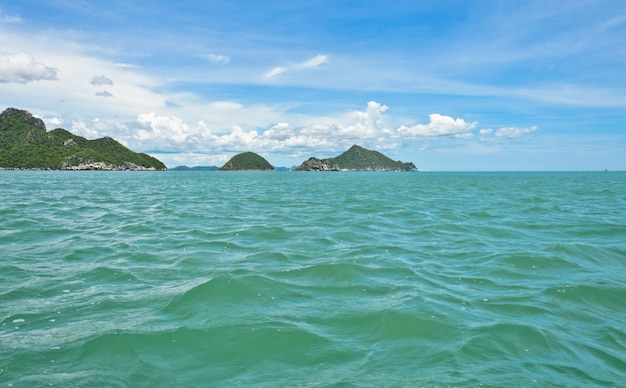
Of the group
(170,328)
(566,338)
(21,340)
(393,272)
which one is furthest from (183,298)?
(566,338)

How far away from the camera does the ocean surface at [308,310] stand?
6.86 m

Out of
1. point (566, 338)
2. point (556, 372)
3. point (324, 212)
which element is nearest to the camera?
point (556, 372)

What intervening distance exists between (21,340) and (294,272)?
7583mm

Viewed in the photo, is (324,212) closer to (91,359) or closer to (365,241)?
(365,241)

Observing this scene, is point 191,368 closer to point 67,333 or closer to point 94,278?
point 67,333

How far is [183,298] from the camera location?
1033 centimetres

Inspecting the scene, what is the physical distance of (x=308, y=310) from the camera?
32.1 ft

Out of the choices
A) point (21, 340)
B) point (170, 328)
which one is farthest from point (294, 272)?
point (21, 340)

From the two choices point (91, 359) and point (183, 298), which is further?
point (183, 298)

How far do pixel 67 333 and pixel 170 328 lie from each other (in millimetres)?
2051

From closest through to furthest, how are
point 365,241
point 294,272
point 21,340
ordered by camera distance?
point 21,340 → point 294,272 → point 365,241

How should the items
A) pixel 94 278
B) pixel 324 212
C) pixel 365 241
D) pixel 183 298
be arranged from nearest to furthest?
pixel 183 298
pixel 94 278
pixel 365 241
pixel 324 212

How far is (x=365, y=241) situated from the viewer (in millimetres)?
18766

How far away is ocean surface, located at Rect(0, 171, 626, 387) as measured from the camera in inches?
270
